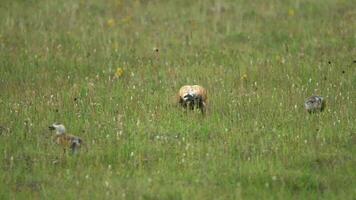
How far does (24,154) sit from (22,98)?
2410 millimetres

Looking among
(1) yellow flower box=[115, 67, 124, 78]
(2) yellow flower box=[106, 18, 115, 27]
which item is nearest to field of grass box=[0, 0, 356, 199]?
(2) yellow flower box=[106, 18, 115, 27]

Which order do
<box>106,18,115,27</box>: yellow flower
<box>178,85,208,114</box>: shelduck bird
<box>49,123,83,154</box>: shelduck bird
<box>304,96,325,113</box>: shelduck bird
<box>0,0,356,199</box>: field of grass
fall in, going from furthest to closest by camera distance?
<box>106,18,115,27</box>: yellow flower < <box>178,85,208,114</box>: shelduck bird < <box>304,96,325,113</box>: shelduck bird < <box>49,123,83,154</box>: shelduck bird < <box>0,0,356,199</box>: field of grass

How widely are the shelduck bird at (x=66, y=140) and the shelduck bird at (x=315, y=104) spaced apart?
3.58 metres

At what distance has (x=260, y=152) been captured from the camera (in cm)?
888

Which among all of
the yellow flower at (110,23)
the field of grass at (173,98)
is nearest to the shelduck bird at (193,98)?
the field of grass at (173,98)

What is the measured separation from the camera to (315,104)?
33.5 feet

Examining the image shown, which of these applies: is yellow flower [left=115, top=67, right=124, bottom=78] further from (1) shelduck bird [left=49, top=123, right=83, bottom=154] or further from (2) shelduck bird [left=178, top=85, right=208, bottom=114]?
(1) shelduck bird [left=49, top=123, right=83, bottom=154]

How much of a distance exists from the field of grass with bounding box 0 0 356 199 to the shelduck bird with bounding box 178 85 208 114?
0.15 m

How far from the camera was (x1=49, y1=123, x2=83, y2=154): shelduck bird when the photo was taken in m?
9.01

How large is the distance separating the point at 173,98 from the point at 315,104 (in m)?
2.36

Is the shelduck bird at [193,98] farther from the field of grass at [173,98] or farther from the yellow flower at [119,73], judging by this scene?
the yellow flower at [119,73]

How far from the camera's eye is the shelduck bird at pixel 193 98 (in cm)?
1036

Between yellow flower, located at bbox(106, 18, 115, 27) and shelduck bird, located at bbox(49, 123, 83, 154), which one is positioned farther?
yellow flower, located at bbox(106, 18, 115, 27)

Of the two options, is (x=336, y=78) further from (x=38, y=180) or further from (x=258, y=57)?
(x=38, y=180)
